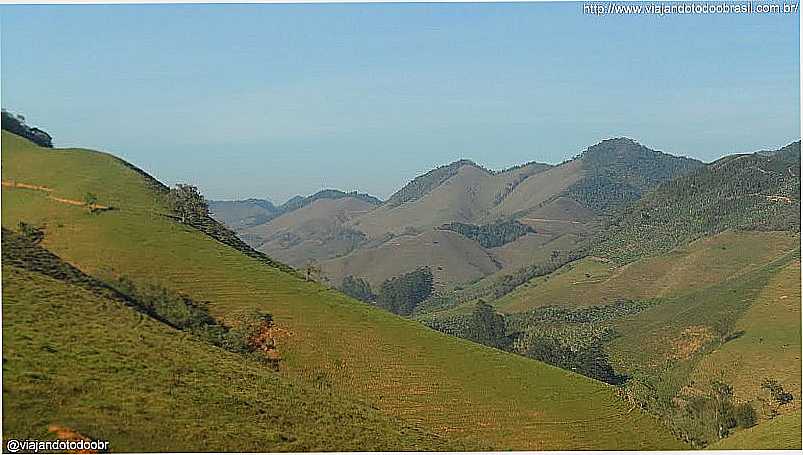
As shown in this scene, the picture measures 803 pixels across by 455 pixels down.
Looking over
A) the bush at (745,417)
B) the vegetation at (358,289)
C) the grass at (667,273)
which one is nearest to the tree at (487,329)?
the grass at (667,273)

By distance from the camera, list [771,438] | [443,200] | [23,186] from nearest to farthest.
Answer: [771,438], [23,186], [443,200]

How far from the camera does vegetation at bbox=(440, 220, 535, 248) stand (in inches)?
3031

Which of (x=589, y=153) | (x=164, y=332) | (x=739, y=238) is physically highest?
(x=589, y=153)

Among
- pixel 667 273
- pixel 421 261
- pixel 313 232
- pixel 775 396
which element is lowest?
pixel 775 396

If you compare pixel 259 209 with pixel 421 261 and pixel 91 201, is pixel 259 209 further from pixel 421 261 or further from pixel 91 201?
pixel 91 201

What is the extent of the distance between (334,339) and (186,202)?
835cm

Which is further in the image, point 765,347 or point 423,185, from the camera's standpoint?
point 423,185

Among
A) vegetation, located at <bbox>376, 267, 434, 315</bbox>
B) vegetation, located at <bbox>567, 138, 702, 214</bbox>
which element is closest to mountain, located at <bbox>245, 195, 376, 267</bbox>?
vegetation, located at <bbox>376, 267, 434, 315</bbox>

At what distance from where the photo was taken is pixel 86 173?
20156mm

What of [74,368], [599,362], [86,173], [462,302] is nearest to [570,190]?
[462,302]

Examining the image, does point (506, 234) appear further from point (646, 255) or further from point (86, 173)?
point (86, 173)

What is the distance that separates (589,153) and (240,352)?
297ft

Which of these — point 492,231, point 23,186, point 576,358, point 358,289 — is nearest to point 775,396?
point 576,358

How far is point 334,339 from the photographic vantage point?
16078mm
